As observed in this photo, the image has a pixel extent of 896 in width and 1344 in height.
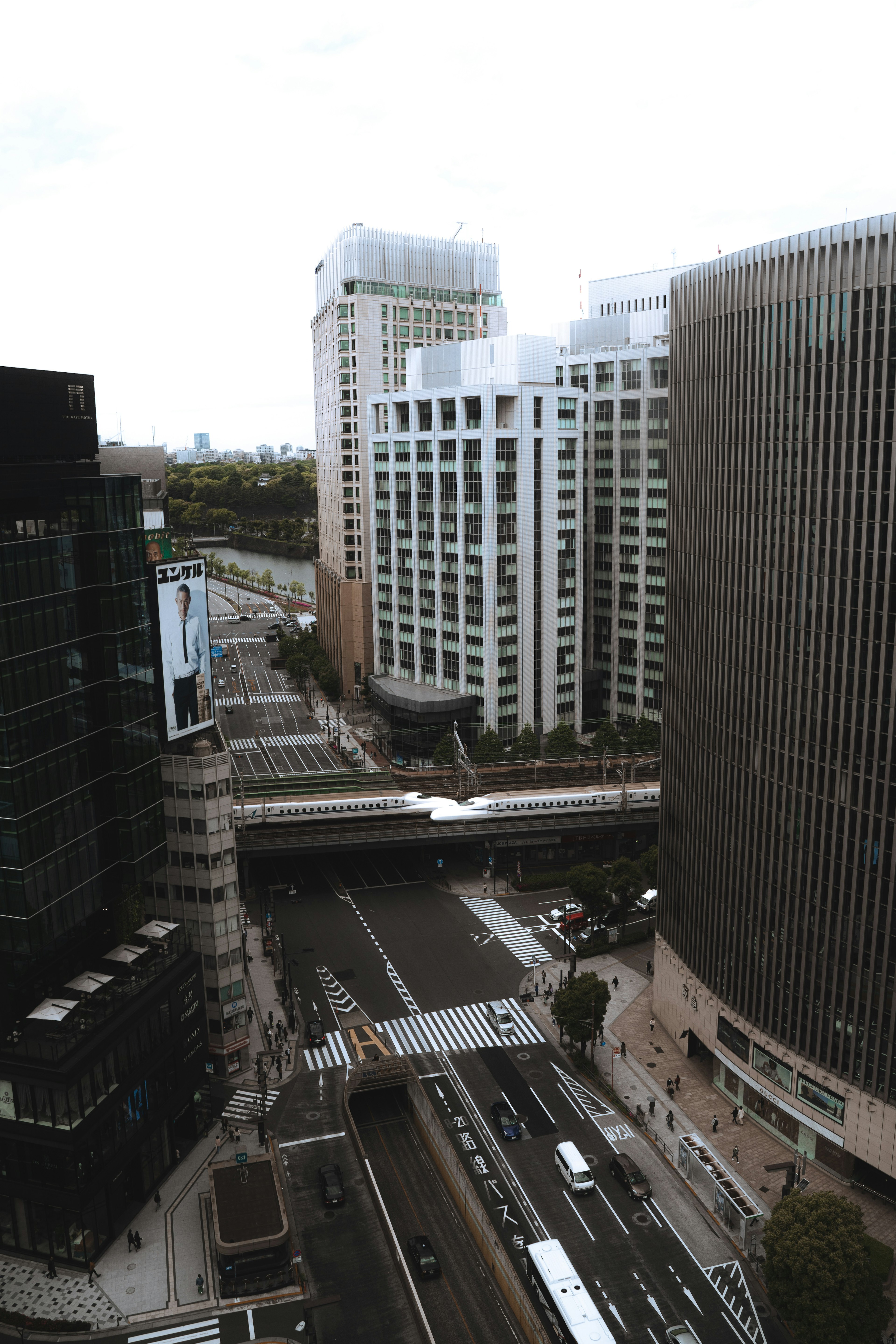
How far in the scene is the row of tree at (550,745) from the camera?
122688 millimetres

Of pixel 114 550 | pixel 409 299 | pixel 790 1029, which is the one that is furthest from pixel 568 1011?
pixel 409 299

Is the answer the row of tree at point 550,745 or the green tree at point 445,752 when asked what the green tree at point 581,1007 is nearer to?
the row of tree at point 550,745

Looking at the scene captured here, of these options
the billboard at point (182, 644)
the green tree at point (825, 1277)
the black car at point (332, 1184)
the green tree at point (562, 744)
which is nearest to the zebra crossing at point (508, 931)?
the green tree at point (562, 744)

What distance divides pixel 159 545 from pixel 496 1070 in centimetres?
4553

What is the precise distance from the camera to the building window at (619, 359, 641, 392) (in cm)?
13475

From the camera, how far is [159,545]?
3076 inches

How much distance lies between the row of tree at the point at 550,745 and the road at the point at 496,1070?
19.2m

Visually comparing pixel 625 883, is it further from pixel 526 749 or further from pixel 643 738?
pixel 643 738

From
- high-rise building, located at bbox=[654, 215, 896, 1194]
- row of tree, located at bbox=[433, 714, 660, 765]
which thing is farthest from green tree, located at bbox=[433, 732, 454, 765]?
high-rise building, located at bbox=[654, 215, 896, 1194]

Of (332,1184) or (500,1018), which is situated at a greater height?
(332,1184)

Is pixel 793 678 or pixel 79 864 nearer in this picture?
pixel 793 678

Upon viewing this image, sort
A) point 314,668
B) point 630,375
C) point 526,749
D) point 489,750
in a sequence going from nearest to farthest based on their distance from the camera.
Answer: point 489,750 < point 526,749 < point 630,375 < point 314,668

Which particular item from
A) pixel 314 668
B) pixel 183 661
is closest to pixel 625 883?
pixel 183 661

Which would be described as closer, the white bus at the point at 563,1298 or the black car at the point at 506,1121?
the white bus at the point at 563,1298
